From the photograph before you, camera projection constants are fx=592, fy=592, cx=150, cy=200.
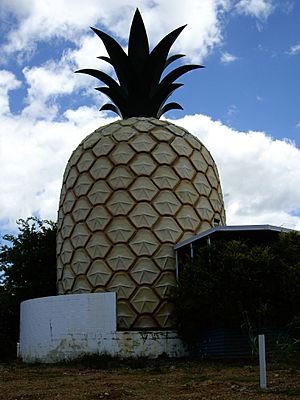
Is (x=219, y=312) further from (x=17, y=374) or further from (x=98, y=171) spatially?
(x=98, y=171)

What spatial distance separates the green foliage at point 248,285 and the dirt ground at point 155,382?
1936 millimetres

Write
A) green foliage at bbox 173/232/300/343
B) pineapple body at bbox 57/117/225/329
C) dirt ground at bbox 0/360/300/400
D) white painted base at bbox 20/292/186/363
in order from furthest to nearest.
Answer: pineapple body at bbox 57/117/225/329 → white painted base at bbox 20/292/186/363 → green foliage at bbox 173/232/300/343 → dirt ground at bbox 0/360/300/400

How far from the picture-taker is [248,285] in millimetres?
17422

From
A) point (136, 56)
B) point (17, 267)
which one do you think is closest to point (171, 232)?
point (136, 56)

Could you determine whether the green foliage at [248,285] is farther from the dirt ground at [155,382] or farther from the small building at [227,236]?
the dirt ground at [155,382]

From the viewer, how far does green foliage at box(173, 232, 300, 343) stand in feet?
57.2

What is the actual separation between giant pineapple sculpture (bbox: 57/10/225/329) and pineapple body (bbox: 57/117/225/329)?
37 mm

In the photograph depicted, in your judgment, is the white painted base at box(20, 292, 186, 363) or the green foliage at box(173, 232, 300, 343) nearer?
the green foliage at box(173, 232, 300, 343)

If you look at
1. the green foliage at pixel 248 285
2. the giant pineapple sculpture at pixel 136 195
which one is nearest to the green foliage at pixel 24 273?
the giant pineapple sculpture at pixel 136 195

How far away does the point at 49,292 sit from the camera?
1050 inches

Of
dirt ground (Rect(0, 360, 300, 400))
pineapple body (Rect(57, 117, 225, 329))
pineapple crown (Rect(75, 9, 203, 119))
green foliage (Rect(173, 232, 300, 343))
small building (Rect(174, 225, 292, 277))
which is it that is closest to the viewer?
dirt ground (Rect(0, 360, 300, 400))

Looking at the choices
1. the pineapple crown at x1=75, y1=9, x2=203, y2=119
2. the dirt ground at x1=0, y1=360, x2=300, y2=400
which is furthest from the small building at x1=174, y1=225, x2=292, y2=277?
the pineapple crown at x1=75, y1=9, x2=203, y2=119

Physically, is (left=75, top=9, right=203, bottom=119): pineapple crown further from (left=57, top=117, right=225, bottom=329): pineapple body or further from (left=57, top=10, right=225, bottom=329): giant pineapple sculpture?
(left=57, top=117, right=225, bottom=329): pineapple body

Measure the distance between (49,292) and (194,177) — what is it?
891cm
